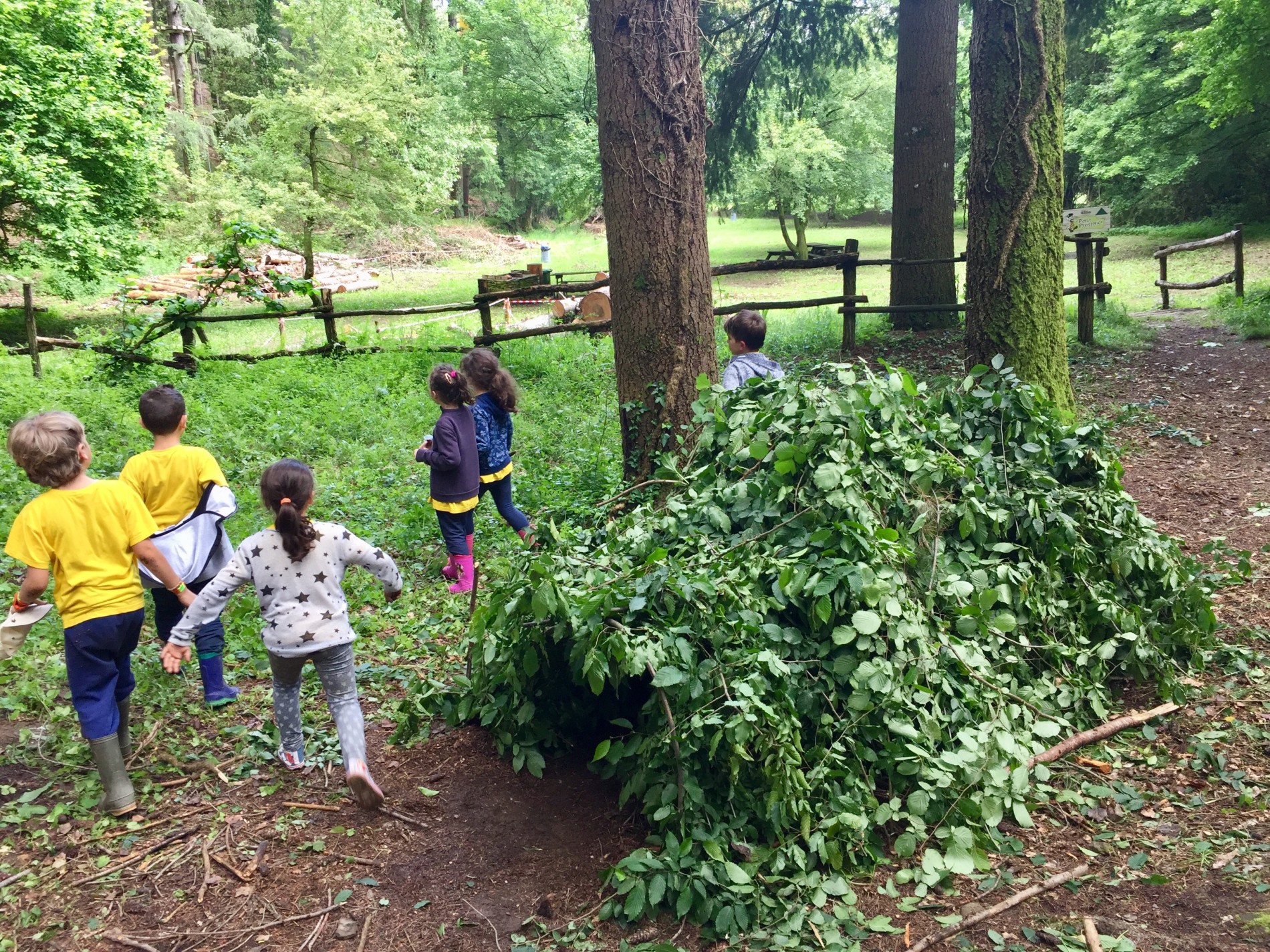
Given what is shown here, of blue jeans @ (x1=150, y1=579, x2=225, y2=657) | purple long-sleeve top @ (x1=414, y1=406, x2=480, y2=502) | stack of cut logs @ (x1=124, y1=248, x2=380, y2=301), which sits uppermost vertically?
stack of cut logs @ (x1=124, y1=248, x2=380, y2=301)

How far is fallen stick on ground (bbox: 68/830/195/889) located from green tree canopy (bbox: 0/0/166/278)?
13439 millimetres

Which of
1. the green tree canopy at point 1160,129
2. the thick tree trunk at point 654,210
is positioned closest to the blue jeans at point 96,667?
the thick tree trunk at point 654,210

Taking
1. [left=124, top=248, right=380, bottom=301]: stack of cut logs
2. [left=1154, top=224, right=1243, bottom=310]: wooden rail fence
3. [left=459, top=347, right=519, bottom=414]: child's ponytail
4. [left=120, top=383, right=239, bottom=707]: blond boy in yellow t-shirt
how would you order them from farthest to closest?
[left=124, top=248, right=380, bottom=301]: stack of cut logs < [left=1154, top=224, right=1243, bottom=310]: wooden rail fence < [left=459, top=347, right=519, bottom=414]: child's ponytail < [left=120, top=383, right=239, bottom=707]: blond boy in yellow t-shirt

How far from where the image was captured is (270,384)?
10.0 m

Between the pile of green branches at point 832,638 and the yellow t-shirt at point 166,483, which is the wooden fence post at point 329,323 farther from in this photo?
the pile of green branches at point 832,638

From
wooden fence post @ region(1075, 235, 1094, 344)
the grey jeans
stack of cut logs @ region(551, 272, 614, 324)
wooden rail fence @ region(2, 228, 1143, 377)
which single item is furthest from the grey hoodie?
stack of cut logs @ region(551, 272, 614, 324)

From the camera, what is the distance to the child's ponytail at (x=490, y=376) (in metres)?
5.72

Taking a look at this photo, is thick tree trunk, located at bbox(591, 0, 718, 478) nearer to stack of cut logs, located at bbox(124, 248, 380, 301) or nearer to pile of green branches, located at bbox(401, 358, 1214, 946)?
pile of green branches, located at bbox(401, 358, 1214, 946)

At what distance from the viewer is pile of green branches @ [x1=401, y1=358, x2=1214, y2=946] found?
2.94 m

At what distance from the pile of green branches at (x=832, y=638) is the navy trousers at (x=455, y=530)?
1701 mm

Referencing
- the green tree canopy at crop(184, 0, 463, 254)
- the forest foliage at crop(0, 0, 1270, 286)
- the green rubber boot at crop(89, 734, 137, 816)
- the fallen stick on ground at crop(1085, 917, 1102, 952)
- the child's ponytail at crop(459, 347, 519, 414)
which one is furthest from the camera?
the green tree canopy at crop(184, 0, 463, 254)

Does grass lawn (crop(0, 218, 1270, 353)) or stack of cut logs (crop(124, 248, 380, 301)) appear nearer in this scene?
grass lawn (crop(0, 218, 1270, 353))

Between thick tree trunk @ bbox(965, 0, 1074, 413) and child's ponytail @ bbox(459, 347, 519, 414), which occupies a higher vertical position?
thick tree trunk @ bbox(965, 0, 1074, 413)

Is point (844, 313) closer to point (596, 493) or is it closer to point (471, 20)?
point (596, 493)
